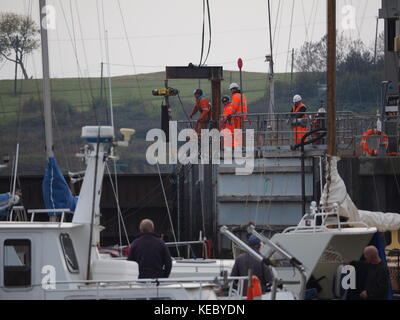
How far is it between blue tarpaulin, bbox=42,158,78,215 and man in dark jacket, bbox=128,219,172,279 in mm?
3385

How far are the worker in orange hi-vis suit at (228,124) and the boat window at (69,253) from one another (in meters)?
11.2

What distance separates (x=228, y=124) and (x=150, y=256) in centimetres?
1226

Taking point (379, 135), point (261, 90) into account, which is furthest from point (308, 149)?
point (261, 90)

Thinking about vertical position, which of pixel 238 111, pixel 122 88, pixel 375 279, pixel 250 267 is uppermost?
pixel 122 88

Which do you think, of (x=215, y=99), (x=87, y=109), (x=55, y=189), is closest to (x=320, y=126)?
(x=215, y=99)

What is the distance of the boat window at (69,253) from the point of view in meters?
16.7

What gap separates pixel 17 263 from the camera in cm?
1631

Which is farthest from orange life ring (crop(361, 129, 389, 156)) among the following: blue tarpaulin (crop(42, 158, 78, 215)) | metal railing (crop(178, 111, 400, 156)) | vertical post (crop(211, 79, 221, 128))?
blue tarpaulin (crop(42, 158, 78, 215))

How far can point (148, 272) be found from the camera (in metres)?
17.0

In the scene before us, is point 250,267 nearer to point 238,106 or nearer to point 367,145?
point 367,145

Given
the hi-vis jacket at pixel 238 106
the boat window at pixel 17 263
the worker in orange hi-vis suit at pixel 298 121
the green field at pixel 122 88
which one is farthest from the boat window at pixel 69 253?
the green field at pixel 122 88

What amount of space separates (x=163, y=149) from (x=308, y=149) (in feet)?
12.7

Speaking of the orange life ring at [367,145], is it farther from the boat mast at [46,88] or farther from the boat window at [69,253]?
the boat window at [69,253]
